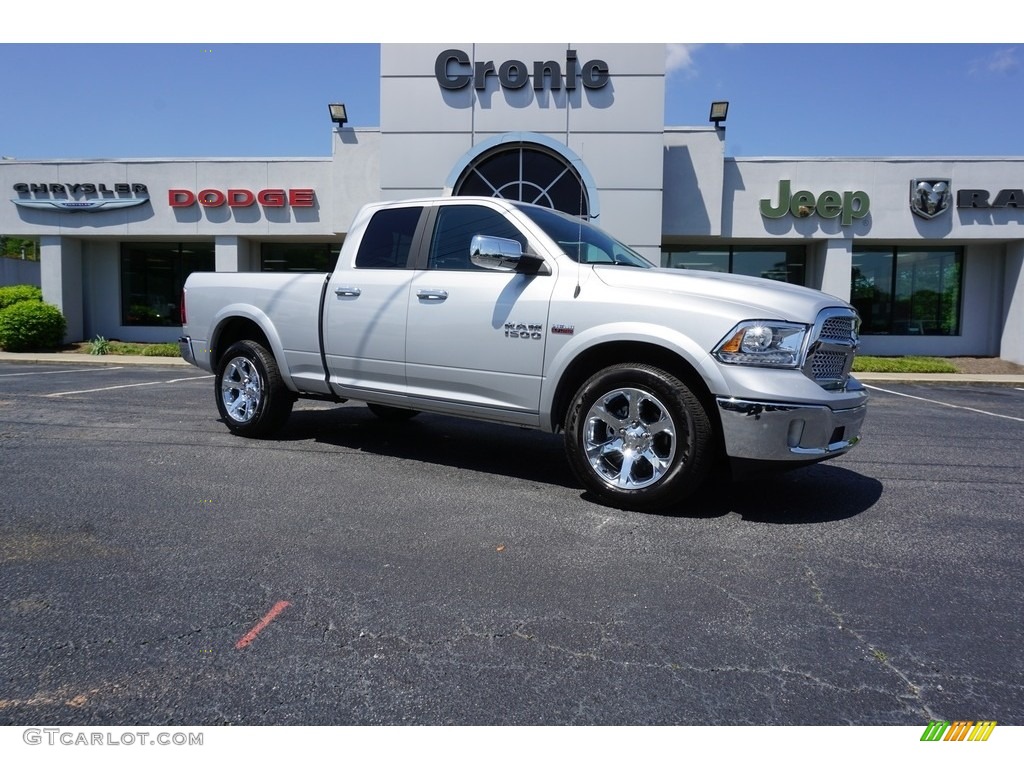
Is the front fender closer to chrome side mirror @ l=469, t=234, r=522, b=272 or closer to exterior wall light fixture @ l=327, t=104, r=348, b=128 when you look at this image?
chrome side mirror @ l=469, t=234, r=522, b=272

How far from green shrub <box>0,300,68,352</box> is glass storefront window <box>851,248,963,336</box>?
21.6 m

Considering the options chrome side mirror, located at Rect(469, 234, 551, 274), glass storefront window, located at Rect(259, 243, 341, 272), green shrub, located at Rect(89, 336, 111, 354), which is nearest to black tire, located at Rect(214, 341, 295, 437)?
chrome side mirror, located at Rect(469, 234, 551, 274)

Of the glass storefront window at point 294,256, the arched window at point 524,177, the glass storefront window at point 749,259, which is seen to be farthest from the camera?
the glass storefront window at point 294,256

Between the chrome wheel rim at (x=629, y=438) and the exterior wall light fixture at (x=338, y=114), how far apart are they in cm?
1628

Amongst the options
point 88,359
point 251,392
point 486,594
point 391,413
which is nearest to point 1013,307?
point 391,413

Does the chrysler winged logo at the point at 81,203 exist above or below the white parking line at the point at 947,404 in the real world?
above

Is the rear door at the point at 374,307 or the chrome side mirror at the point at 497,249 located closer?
the chrome side mirror at the point at 497,249

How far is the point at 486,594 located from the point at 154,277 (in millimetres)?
21599

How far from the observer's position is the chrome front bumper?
13.4 ft

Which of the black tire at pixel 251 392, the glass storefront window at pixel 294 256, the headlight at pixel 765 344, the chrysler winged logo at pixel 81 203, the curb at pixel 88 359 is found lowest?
the curb at pixel 88 359

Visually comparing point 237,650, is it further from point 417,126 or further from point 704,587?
point 417,126

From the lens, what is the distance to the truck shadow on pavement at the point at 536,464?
183 inches

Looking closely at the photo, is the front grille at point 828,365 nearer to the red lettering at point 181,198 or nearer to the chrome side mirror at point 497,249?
the chrome side mirror at point 497,249

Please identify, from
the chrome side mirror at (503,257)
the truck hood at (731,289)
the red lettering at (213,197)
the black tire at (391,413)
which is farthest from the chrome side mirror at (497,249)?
the red lettering at (213,197)
